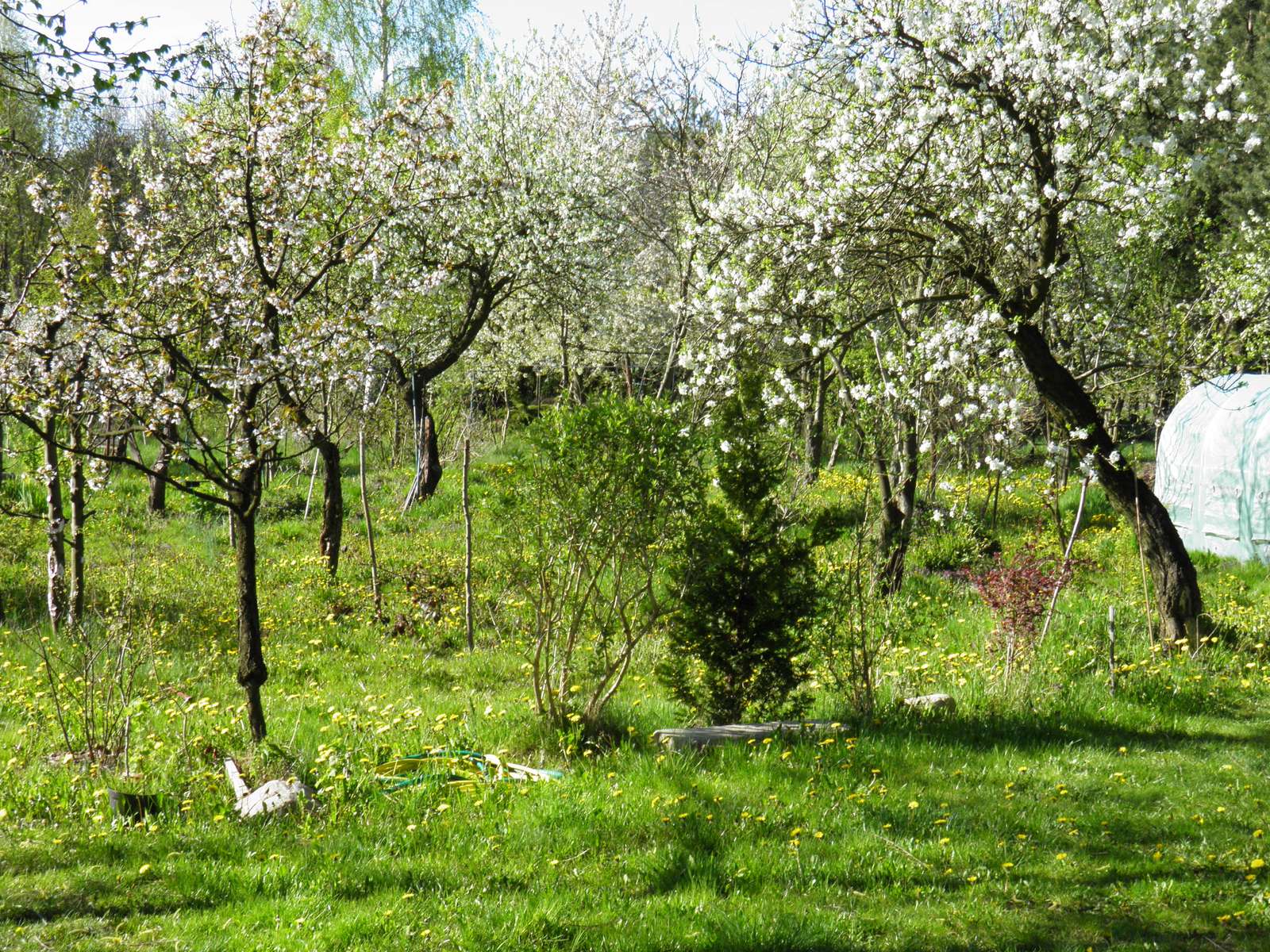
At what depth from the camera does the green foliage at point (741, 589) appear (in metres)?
6.58

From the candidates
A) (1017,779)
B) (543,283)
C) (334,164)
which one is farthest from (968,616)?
(543,283)

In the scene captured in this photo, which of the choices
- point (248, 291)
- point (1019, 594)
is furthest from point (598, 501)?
point (1019, 594)

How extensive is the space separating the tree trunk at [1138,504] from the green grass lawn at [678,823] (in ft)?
1.30

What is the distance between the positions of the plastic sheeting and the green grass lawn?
4.65 metres

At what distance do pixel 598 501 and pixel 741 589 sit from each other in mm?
1171

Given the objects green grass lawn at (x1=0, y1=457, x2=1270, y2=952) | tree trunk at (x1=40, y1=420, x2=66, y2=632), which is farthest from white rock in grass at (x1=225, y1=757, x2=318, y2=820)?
tree trunk at (x1=40, y1=420, x2=66, y2=632)

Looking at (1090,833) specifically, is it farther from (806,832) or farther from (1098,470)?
(1098,470)

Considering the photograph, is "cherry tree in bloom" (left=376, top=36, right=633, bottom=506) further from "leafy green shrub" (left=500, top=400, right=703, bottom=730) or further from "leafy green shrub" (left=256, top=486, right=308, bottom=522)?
"leafy green shrub" (left=500, top=400, right=703, bottom=730)

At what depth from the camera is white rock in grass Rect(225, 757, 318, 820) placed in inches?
207

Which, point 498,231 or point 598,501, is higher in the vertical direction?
point 498,231

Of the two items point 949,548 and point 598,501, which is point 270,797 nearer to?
point 598,501

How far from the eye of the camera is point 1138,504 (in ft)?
27.4

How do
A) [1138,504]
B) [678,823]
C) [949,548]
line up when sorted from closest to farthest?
[678,823], [1138,504], [949,548]

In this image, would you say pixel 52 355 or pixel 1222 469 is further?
pixel 1222 469
